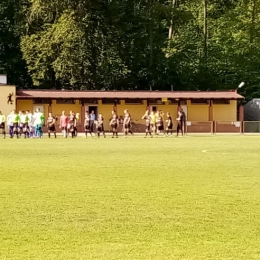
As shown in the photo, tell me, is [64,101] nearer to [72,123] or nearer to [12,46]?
[12,46]

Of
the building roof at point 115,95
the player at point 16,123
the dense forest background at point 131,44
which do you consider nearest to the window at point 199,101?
the building roof at point 115,95

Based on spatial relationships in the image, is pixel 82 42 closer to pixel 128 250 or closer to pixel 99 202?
pixel 99 202

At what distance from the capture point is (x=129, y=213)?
10352 mm

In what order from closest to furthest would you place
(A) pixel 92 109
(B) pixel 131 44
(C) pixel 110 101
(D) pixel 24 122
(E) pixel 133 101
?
(D) pixel 24 122, (C) pixel 110 101, (E) pixel 133 101, (A) pixel 92 109, (B) pixel 131 44

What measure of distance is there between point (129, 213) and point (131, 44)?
58513 mm

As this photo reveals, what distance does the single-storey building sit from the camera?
57.8 metres

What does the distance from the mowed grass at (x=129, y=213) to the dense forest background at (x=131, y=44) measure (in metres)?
43.9

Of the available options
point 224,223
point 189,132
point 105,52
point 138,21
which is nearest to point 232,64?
point 138,21

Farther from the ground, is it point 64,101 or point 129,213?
point 64,101

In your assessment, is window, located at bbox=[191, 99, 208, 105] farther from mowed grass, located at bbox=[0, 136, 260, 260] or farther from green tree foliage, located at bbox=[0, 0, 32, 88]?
mowed grass, located at bbox=[0, 136, 260, 260]

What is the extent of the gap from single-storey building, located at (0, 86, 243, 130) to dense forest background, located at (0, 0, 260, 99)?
3.58 m

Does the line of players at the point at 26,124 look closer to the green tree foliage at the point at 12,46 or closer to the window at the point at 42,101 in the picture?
the window at the point at 42,101

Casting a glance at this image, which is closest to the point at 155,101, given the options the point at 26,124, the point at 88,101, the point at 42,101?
the point at 88,101

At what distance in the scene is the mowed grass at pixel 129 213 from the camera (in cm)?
772
